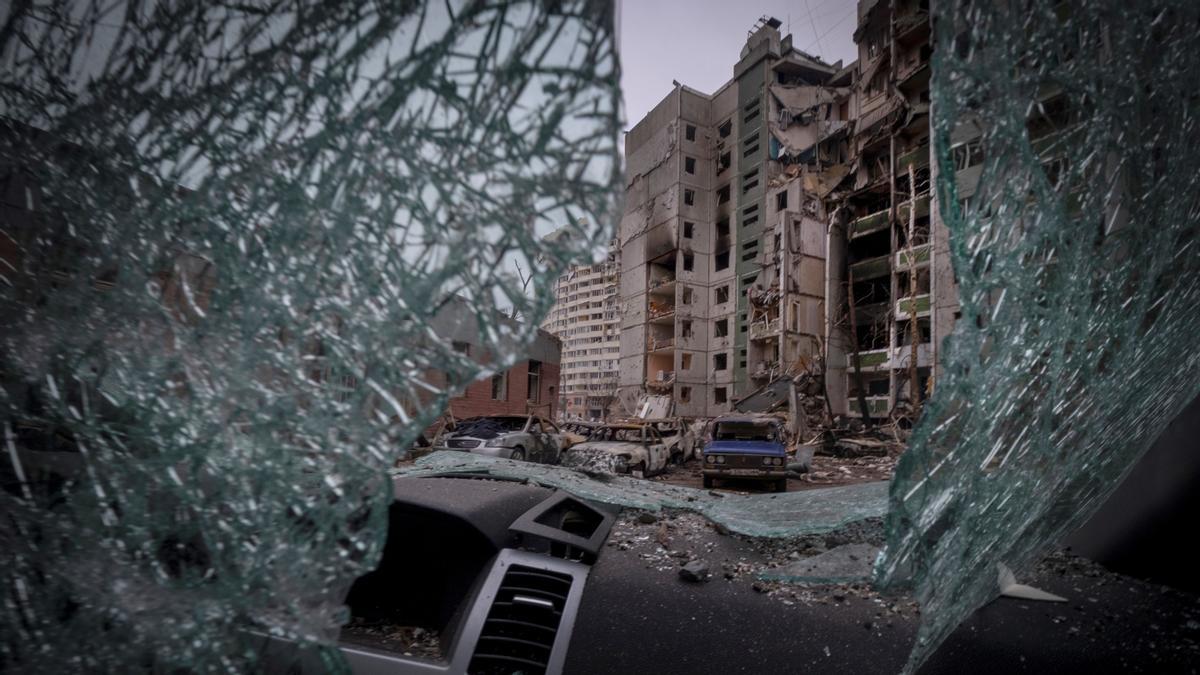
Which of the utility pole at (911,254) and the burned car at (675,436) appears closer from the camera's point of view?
the burned car at (675,436)

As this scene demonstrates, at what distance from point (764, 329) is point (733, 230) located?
7536mm

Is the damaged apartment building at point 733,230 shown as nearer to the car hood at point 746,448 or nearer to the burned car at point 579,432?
the burned car at point 579,432

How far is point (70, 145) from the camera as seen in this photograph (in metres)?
1.03

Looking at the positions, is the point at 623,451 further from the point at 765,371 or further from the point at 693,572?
the point at 765,371

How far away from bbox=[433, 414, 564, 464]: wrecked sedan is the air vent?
25.7ft

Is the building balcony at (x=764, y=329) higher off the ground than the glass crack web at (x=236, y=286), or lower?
higher

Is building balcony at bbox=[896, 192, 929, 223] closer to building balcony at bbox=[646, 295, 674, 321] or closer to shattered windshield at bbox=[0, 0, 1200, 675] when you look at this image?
building balcony at bbox=[646, 295, 674, 321]

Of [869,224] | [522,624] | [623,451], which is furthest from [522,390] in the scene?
[522,624]

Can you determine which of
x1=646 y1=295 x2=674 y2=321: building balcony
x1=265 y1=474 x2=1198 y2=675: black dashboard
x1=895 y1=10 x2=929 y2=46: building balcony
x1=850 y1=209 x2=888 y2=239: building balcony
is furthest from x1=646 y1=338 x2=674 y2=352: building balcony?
x1=265 y1=474 x2=1198 y2=675: black dashboard

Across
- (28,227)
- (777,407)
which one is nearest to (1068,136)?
(28,227)

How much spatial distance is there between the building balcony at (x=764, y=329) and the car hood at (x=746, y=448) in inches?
675

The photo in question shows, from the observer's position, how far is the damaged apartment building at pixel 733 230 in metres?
25.8

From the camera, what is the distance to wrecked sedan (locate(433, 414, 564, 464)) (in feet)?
34.0

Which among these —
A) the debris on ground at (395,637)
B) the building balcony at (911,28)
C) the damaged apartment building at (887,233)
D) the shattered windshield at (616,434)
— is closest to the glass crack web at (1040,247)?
the debris on ground at (395,637)
